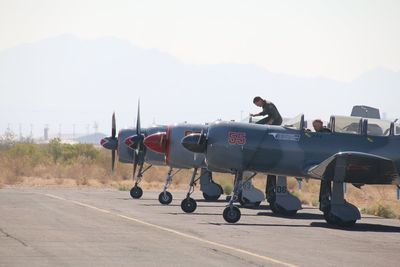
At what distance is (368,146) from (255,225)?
11.8 ft

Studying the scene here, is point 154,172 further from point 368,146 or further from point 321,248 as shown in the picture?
point 321,248

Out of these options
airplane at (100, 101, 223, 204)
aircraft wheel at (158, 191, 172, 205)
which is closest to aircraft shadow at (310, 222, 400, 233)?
aircraft wheel at (158, 191, 172, 205)

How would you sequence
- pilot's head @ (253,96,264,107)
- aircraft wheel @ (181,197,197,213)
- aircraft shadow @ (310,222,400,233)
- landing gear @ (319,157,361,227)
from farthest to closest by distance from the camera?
aircraft wheel @ (181,197,197,213)
pilot's head @ (253,96,264,107)
landing gear @ (319,157,361,227)
aircraft shadow @ (310,222,400,233)

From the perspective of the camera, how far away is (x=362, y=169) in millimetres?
21297

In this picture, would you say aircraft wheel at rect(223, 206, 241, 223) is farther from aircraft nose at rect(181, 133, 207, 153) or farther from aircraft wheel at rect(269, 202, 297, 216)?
aircraft wheel at rect(269, 202, 297, 216)

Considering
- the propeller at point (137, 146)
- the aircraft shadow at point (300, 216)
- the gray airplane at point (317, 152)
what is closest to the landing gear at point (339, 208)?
the gray airplane at point (317, 152)

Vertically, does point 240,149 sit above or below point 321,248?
above

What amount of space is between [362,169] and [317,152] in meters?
1.38

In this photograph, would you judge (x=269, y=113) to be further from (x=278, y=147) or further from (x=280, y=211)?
(x=280, y=211)

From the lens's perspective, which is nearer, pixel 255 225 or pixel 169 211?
pixel 255 225

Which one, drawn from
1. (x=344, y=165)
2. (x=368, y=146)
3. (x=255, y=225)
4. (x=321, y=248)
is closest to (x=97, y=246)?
(x=321, y=248)

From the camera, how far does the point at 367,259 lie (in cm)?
1458

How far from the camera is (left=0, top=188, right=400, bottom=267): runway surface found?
44.6 ft

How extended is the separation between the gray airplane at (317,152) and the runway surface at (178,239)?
0.79 meters
